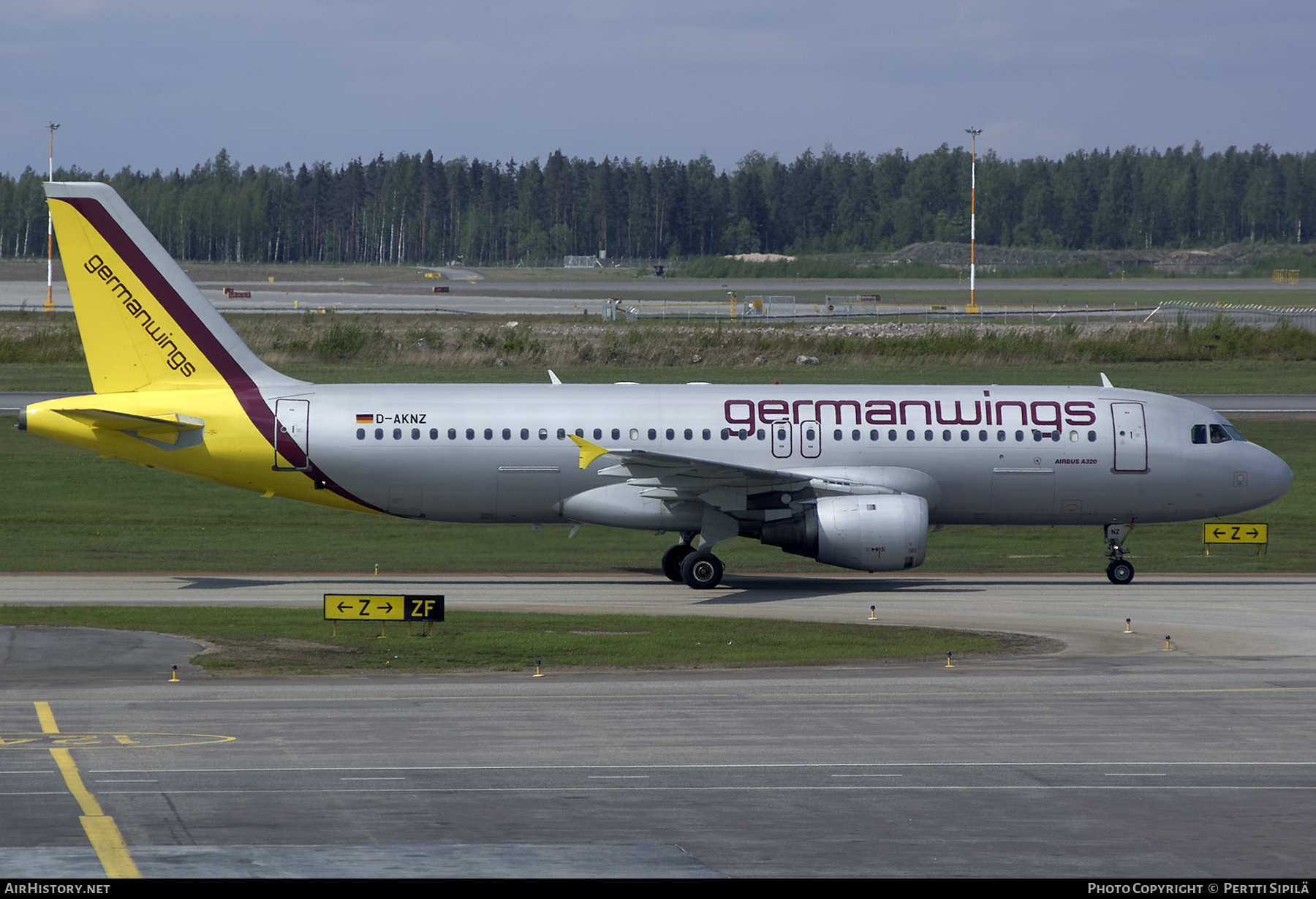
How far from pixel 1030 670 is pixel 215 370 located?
19.8 m

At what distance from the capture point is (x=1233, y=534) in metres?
38.3

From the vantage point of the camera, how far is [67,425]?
108 ft

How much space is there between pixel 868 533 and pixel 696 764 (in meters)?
14.5

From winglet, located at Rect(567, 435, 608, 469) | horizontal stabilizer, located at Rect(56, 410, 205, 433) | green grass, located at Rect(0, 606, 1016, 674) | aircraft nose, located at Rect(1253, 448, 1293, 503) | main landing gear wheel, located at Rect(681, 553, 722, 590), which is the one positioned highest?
horizontal stabilizer, located at Rect(56, 410, 205, 433)

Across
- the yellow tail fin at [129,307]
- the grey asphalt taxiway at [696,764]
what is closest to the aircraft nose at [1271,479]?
the grey asphalt taxiway at [696,764]

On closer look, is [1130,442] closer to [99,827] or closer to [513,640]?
[513,640]

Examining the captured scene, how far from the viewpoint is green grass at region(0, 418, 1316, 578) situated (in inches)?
1443

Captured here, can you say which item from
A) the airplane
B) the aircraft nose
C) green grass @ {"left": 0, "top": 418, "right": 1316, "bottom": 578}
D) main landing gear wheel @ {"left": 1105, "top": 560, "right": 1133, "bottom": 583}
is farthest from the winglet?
the aircraft nose

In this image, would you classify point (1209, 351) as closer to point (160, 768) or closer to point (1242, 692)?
point (1242, 692)

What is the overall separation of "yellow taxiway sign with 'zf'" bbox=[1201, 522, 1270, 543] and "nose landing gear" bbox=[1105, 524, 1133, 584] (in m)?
3.57

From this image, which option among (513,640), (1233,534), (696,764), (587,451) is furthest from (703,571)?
(696,764)

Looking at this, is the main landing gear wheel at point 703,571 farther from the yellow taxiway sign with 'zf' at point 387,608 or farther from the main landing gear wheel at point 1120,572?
the main landing gear wheel at point 1120,572

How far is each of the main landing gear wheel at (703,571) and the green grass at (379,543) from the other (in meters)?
2.81

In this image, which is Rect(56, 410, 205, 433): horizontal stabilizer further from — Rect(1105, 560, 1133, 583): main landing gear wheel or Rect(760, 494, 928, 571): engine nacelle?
Rect(1105, 560, 1133, 583): main landing gear wheel
